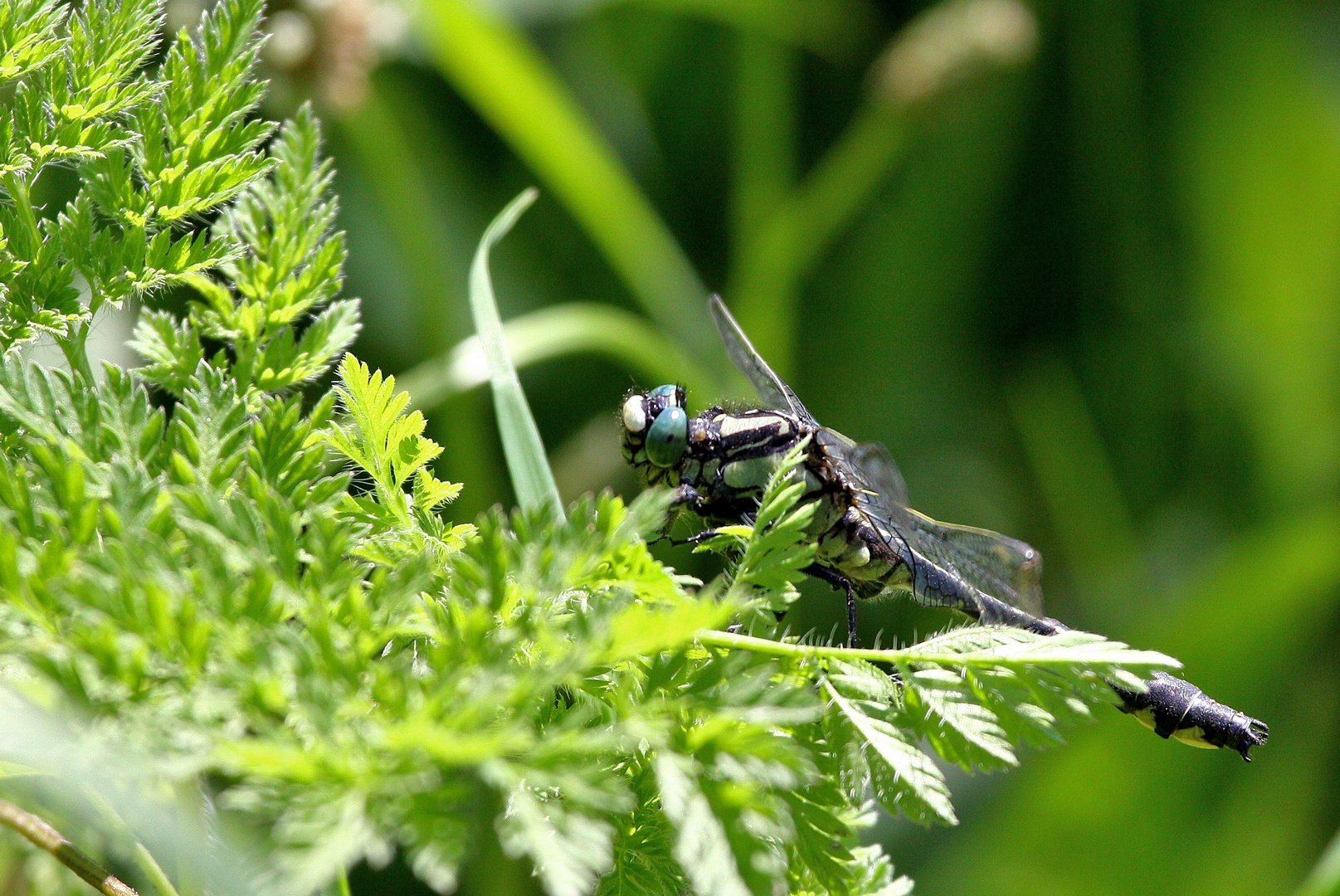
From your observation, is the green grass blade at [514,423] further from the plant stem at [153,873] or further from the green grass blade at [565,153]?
the green grass blade at [565,153]

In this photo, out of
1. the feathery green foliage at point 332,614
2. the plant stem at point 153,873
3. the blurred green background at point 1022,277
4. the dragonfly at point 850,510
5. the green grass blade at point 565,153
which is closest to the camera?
the feathery green foliage at point 332,614

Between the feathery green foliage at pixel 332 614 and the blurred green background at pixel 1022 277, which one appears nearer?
the feathery green foliage at pixel 332 614

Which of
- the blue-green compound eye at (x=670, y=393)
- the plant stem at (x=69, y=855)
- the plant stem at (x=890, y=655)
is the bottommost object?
the plant stem at (x=69, y=855)

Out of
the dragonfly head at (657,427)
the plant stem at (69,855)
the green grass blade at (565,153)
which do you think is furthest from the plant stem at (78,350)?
the green grass blade at (565,153)

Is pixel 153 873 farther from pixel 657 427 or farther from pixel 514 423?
pixel 657 427

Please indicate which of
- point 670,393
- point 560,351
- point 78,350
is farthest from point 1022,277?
point 78,350

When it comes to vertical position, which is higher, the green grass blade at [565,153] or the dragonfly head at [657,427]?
the green grass blade at [565,153]

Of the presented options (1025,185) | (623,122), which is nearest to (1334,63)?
(1025,185)
